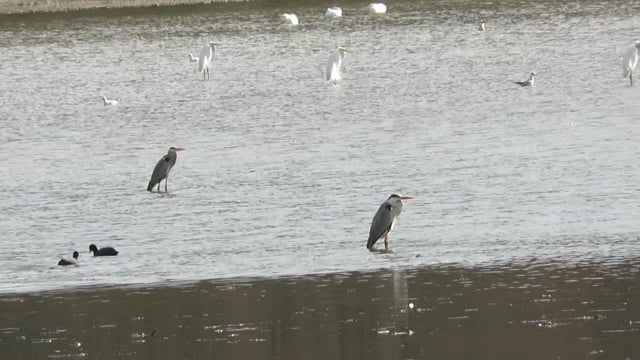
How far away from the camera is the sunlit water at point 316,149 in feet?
33.8

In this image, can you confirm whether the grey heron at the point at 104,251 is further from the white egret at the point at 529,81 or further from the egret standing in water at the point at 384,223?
the white egret at the point at 529,81

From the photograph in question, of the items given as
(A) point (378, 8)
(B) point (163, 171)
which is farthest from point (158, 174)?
(A) point (378, 8)

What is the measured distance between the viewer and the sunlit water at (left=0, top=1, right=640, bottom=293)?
33.8ft

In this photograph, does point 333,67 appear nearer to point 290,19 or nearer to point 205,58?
point 205,58

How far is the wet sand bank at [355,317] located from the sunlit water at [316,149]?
1.58ft

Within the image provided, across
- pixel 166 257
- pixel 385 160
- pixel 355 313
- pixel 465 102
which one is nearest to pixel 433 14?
pixel 465 102

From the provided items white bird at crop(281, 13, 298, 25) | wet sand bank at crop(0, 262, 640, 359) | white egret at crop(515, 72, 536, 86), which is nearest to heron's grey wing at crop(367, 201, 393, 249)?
wet sand bank at crop(0, 262, 640, 359)

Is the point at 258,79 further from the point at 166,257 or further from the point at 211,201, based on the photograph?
the point at 166,257

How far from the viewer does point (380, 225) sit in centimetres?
1020

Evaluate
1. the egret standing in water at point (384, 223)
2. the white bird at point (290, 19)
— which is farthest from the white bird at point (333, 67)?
the egret standing in water at point (384, 223)

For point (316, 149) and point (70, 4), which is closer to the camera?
point (316, 149)

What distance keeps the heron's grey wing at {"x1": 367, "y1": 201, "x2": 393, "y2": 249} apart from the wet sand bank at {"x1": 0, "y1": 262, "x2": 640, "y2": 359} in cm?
90

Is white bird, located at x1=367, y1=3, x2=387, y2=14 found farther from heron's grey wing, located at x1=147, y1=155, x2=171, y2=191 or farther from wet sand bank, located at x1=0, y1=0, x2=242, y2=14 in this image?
heron's grey wing, located at x1=147, y1=155, x2=171, y2=191

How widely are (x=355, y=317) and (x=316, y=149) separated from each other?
7832mm
